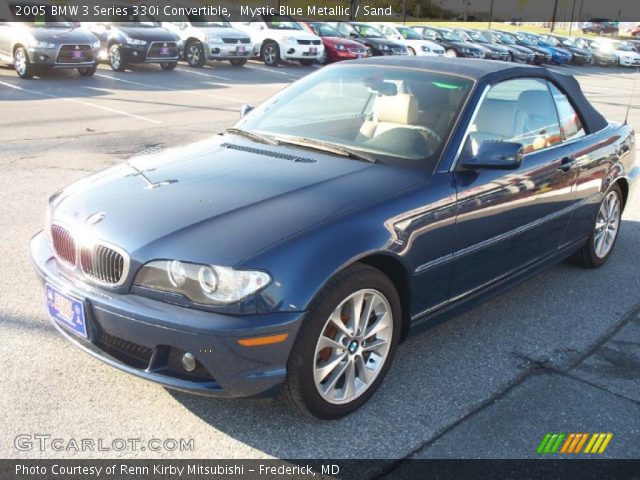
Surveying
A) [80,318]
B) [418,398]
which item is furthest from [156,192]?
[418,398]

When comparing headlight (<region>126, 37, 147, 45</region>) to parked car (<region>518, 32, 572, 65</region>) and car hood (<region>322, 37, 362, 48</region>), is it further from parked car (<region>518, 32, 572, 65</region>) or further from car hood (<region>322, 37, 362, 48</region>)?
parked car (<region>518, 32, 572, 65</region>)

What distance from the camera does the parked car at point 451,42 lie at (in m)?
29.4

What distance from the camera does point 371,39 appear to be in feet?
86.3

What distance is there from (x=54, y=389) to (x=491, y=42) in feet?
110

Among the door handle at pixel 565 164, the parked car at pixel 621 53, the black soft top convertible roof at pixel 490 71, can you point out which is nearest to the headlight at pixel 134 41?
the black soft top convertible roof at pixel 490 71

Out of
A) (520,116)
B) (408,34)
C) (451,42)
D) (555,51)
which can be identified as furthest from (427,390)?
(555,51)

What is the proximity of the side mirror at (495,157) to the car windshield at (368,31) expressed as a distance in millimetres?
24663

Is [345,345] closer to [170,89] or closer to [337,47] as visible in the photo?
[170,89]

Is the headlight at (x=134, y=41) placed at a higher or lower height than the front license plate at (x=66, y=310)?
higher

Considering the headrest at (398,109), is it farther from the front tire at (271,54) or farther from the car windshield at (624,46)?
the car windshield at (624,46)

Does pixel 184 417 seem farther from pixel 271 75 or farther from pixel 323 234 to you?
pixel 271 75

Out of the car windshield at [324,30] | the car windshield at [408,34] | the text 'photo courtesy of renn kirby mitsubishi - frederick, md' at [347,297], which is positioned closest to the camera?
the text 'photo courtesy of renn kirby mitsubishi - frederick, md' at [347,297]

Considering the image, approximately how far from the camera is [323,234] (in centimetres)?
294

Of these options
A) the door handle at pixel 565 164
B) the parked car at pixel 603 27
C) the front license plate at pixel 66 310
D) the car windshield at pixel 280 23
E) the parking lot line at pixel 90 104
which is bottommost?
the parking lot line at pixel 90 104
